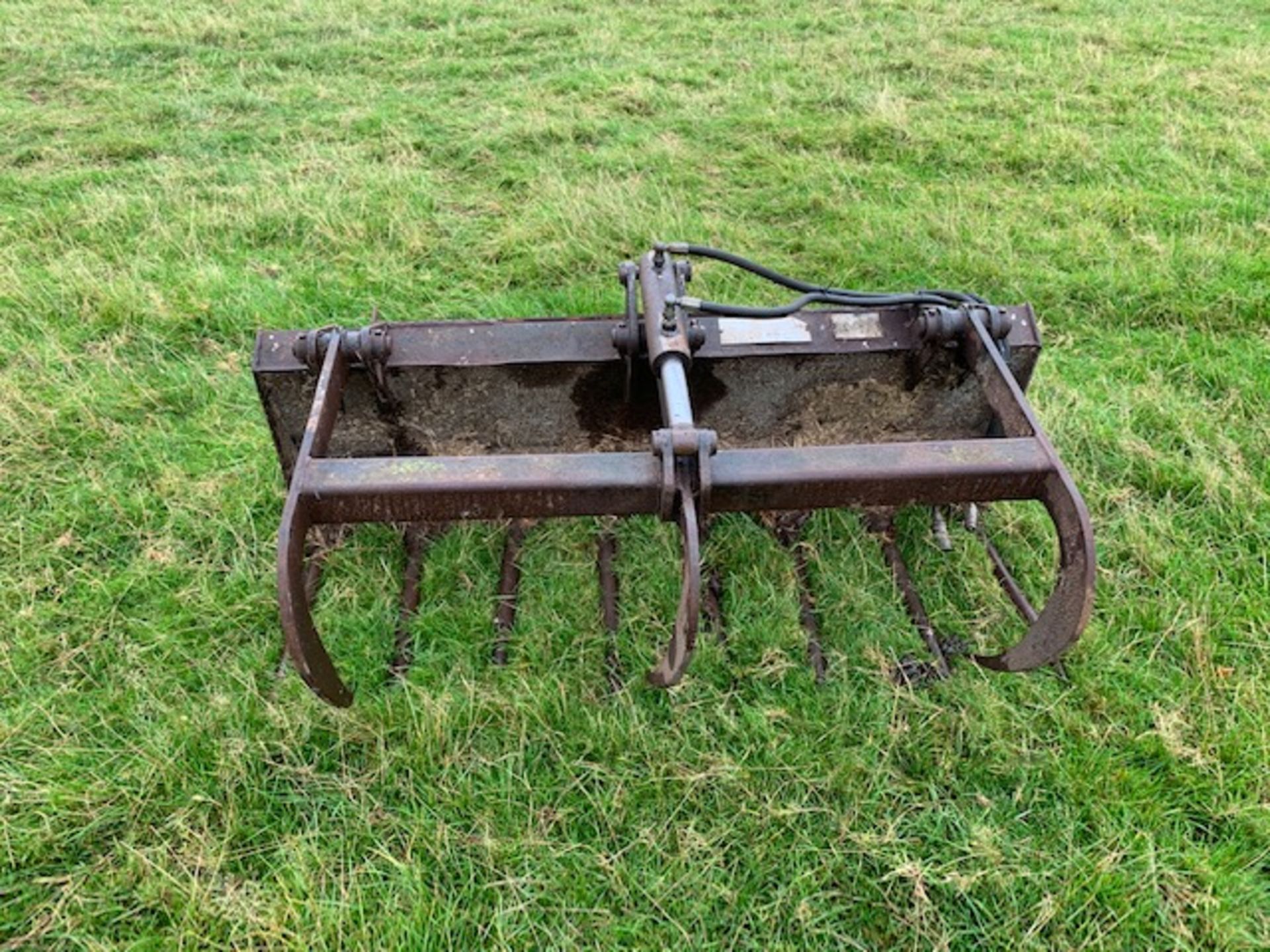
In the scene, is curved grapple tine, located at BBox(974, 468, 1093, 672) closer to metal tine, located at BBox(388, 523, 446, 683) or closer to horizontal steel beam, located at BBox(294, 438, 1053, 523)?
horizontal steel beam, located at BBox(294, 438, 1053, 523)

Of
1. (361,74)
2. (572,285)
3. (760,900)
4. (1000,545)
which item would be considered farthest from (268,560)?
(361,74)

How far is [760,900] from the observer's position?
1.79m

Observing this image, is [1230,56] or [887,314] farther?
[1230,56]

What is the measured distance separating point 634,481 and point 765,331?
3.26 feet

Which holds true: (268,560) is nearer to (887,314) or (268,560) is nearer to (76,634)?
(76,634)

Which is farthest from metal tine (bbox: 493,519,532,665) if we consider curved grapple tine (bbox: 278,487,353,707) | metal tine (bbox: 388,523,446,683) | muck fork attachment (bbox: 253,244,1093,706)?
curved grapple tine (bbox: 278,487,353,707)

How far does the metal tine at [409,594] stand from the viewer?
228 cm

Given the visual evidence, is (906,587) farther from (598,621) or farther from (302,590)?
(302,590)

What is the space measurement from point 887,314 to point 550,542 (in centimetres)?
120

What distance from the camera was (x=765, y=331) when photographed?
248 cm

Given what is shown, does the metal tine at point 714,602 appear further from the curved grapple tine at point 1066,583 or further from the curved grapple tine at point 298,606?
the curved grapple tine at point 298,606

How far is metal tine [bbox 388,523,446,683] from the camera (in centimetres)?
228

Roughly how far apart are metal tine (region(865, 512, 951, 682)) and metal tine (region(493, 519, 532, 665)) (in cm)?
106

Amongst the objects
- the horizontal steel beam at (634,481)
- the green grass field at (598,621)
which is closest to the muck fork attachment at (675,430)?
the horizontal steel beam at (634,481)
